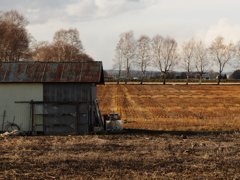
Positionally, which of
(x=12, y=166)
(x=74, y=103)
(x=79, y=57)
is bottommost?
(x=12, y=166)

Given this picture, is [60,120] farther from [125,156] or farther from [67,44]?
[67,44]

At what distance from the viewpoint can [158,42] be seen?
91938 millimetres

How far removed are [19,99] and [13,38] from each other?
54372 mm

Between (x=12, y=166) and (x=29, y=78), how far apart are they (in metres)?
7.88

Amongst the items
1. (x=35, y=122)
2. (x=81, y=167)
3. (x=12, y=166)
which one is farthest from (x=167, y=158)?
(x=35, y=122)

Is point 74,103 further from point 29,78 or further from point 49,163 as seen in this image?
point 49,163

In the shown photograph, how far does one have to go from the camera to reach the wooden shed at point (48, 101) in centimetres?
1833

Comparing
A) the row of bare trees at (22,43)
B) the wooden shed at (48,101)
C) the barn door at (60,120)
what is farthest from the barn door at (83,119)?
the row of bare trees at (22,43)

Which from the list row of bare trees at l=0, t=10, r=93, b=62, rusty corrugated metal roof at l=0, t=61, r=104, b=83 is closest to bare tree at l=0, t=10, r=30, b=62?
row of bare trees at l=0, t=10, r=93, b=62

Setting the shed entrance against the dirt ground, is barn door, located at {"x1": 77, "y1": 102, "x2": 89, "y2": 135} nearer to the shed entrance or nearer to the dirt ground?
the shed entrance

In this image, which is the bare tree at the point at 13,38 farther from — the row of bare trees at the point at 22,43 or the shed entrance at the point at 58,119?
the shed entrance at the point at 58,119

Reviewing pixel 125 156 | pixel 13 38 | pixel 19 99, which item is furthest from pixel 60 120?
pixel 13 38

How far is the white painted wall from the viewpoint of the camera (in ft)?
60.6

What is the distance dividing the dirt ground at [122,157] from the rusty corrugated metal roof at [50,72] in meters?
3.57
